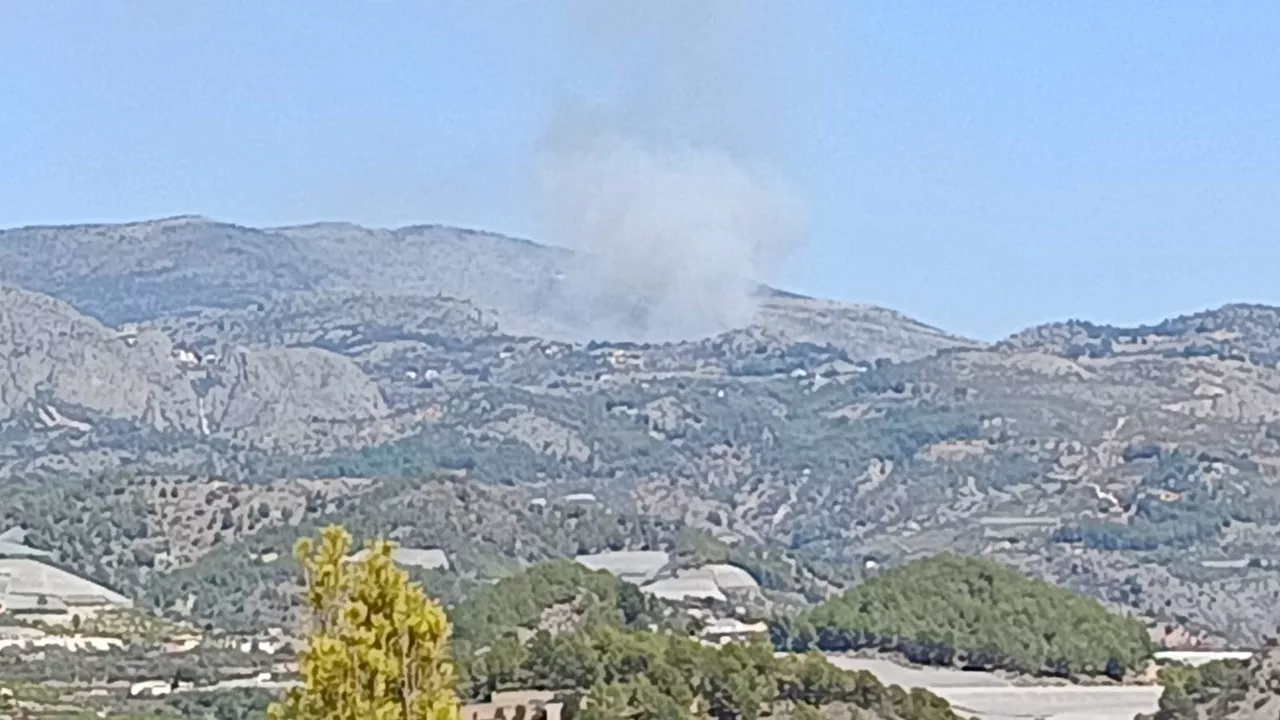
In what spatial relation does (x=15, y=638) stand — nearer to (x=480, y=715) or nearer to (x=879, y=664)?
(x=879, y=664)

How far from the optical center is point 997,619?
14562 centimetres

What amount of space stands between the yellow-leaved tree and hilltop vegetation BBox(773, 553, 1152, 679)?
116959 mm

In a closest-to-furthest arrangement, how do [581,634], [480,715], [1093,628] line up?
1. [480,715]
2. [581,634]
3. [1093,628]

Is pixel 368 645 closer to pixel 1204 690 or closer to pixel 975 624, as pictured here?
pixel 1204 690

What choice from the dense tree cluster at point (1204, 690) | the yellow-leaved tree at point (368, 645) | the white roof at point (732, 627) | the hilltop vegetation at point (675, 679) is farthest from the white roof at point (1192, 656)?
the yellow-leaved tree at point (368, 645)

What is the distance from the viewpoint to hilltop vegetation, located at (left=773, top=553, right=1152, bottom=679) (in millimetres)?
141125

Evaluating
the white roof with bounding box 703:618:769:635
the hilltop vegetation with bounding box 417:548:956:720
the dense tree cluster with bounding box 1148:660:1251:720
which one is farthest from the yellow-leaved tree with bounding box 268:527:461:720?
the white roof with bounding box 703:618:769:635

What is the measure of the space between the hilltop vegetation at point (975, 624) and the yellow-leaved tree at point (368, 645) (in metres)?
117

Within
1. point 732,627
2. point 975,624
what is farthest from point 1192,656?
point 732,627

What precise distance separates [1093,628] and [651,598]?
41904mm

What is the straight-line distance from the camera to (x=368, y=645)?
82.7ft

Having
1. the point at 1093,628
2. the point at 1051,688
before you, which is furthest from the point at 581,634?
the point at 1093,628

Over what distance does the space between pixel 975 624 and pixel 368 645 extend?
124 metres

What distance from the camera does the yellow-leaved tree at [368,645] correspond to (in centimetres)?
2508
